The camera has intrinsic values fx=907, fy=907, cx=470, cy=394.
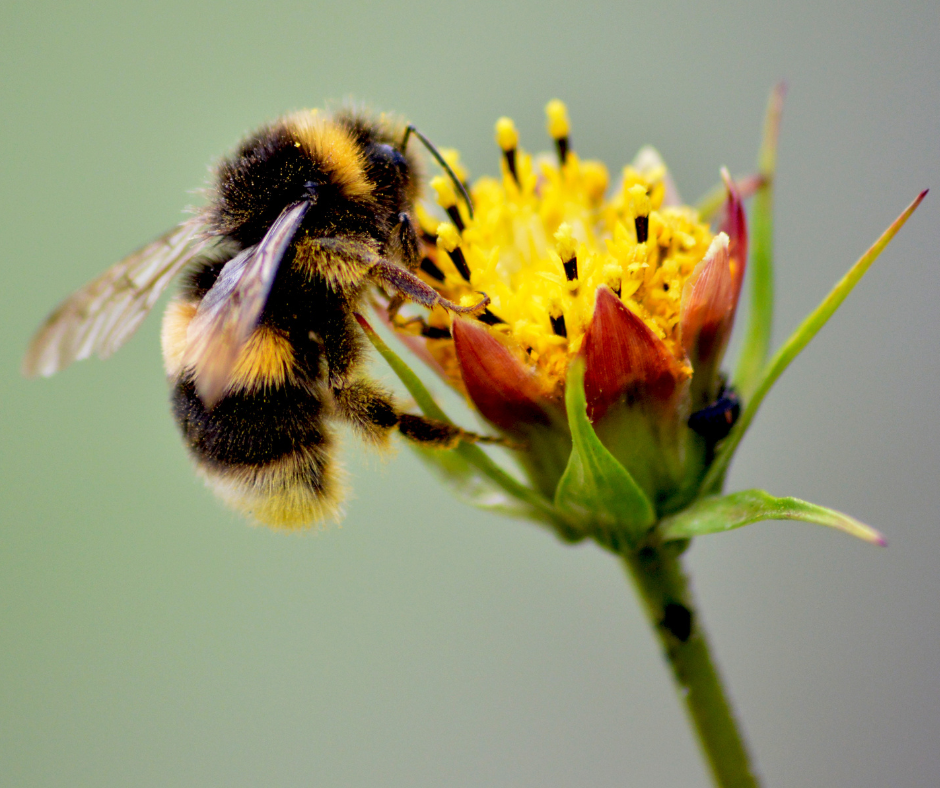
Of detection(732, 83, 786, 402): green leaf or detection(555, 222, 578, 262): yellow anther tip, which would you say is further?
detection(732, 83, 786, 402): green leaf

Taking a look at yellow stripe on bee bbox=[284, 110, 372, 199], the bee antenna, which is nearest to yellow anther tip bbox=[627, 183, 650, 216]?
the bee antenna

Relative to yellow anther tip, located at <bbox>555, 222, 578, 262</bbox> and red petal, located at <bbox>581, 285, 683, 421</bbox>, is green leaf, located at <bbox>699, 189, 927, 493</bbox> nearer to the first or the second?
red petal, located at <bbox>581, 285, 683, 421</bbox>

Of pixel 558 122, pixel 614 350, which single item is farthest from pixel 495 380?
pixel 558 122

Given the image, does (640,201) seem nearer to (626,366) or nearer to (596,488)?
(626,366)

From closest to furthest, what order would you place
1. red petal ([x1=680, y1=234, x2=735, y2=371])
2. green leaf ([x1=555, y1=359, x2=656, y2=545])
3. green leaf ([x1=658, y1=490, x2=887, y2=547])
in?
green leaf ([x1=658, y1=490, x2=887, y2=547]), green leaf ([x1=555, y1=359, x2=656, y2=545]), red petal ([x1=680, y1=234, x2=735, y2=371])

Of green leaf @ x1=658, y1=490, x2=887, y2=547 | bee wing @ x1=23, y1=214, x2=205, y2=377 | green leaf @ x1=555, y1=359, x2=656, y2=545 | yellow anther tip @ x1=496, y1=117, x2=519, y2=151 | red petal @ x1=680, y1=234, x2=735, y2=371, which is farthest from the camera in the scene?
yellow anther tip @ x1=496, y1=117, x2=519, y2=151

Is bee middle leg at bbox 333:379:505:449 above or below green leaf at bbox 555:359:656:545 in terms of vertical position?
above

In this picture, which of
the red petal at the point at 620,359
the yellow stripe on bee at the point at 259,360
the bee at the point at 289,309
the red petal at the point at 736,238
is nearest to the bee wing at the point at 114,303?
the bee at the point at 289,309
